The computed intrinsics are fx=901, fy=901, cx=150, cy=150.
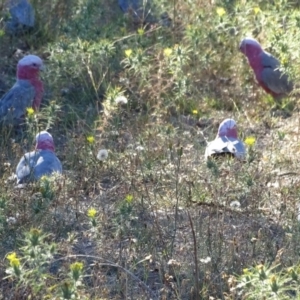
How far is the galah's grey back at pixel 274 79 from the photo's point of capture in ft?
21.3

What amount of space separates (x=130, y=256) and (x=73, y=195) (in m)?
0.77

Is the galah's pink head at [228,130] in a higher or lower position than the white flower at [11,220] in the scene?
lower

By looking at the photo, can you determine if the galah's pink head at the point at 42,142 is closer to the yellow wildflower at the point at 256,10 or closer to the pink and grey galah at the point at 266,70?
the pink and grey galah at the point at 266,70

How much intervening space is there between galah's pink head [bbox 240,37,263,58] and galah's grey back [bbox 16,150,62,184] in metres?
2.13

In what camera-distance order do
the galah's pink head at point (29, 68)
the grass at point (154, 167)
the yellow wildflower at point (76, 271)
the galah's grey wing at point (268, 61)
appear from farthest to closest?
the galah's grey wing at point (268, 61) < the galah's pink head at point (29, 68) < the grass at point (154, 167) < the yellow wildflower at point (76, 271)

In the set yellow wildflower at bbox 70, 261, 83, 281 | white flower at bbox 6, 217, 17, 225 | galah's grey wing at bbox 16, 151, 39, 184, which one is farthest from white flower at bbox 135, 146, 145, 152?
yellow wildflower at bbox 70, 261, 83, 281

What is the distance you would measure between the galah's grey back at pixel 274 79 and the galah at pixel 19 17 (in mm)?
2051

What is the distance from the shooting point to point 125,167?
17.2 ft

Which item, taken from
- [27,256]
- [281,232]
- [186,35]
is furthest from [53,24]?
[27,256]

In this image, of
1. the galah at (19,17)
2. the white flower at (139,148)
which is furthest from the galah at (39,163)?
the galah at (19,17)

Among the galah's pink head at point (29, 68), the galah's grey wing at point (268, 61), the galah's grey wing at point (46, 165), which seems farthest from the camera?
the galah's grey wing at point (268, 61)

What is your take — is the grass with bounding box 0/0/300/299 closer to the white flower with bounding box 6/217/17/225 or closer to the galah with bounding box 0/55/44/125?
the white flower with bounding box 6/217/17/225

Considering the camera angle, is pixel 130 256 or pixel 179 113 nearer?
pixel 130 256

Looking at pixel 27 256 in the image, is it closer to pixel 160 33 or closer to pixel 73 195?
pixel 73 195
